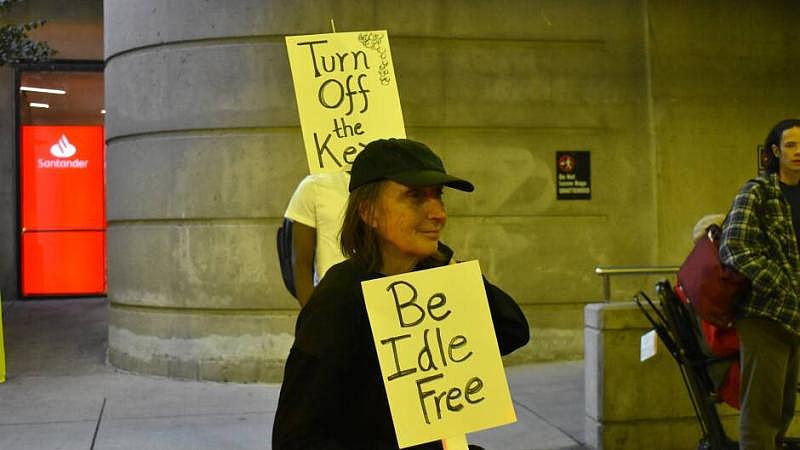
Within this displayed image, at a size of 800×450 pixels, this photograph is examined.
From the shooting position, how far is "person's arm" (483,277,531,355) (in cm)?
279

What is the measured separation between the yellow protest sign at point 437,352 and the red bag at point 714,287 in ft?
8.58

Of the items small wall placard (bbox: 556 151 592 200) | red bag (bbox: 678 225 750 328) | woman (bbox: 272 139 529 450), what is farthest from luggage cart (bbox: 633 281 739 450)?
small wall placard (bbox: 556 151 592 200)

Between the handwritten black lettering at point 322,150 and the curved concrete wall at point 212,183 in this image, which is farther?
the curved concrete wall at point 212,183

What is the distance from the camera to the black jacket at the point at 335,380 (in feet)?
7.67

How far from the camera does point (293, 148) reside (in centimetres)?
874

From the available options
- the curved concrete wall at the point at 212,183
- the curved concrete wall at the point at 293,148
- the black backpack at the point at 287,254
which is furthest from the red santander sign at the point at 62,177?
the black backpack at the point at 287,254

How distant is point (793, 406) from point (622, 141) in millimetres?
4541

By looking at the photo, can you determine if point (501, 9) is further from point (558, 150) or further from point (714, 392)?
point (714, 392)

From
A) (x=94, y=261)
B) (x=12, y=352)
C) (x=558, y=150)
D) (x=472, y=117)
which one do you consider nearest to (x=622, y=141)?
(x=558, y=150)

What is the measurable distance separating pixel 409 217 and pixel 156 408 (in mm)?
5699

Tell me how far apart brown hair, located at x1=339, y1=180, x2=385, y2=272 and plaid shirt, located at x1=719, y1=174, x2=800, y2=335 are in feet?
9.58

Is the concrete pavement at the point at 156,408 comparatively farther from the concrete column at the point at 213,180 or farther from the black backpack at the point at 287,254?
the black backpack at the point at 287,254

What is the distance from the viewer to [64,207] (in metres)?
15.6

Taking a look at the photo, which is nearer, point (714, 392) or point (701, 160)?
point (714, 392)
